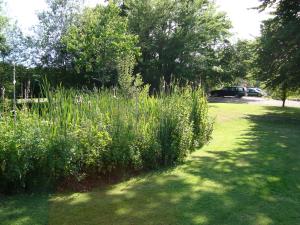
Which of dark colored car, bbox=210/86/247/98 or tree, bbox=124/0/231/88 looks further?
dark colored car, bbox=210/86/247/98

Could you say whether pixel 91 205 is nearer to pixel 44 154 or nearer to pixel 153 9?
pixel 44 154

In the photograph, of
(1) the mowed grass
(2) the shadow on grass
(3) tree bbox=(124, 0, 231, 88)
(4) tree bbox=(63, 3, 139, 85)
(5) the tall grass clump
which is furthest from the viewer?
(3) tree bbox=(124, 0, 231, 88)

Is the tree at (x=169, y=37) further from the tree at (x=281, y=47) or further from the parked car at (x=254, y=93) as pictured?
the parked car at (x=254, y=93)

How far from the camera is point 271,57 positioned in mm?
16922

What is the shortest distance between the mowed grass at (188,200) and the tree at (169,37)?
806 inches

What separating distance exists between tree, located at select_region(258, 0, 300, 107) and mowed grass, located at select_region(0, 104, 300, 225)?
8700 millimetres

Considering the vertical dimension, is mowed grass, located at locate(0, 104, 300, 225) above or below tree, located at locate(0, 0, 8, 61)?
below

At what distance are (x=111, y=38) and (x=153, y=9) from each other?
8710 mm

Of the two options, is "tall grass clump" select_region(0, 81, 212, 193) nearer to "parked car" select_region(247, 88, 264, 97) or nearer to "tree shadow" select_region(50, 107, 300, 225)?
"tree shadow" select_region(50, 107, 300, 225)

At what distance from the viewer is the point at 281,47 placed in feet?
52.8

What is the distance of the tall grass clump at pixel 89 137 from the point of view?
5.03 meters

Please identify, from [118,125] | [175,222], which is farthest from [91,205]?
[118,125]

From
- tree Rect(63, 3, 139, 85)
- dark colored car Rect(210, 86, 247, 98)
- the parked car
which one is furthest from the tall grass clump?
the parked car

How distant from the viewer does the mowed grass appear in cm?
440
